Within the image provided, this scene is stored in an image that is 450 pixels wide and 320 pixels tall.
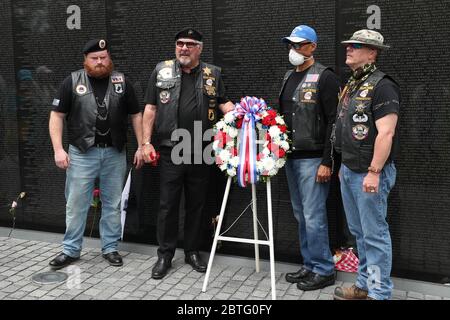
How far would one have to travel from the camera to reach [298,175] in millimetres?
4707

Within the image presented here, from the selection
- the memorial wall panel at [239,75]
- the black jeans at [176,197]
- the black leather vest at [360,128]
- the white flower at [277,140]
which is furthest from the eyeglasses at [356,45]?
the black jeans at [176,197]

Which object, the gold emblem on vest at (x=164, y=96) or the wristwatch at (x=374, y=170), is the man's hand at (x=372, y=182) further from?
the gold emblem on vest at (x=164, y=96)

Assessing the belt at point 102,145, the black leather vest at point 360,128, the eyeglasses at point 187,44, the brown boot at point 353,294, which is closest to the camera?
the black leather vest at point 360,128

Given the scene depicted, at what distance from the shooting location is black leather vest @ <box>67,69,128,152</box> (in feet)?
16.9

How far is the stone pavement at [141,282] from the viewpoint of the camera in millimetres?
4531

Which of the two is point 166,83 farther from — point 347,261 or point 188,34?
point 347,261

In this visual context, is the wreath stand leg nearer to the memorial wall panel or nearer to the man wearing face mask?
the man wearing face mask

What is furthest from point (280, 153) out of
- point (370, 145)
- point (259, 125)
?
point (370, 145)

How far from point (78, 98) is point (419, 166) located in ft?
10.7

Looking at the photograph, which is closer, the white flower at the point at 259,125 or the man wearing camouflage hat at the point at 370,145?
the man wearing camouflage hat at the point at 370,145

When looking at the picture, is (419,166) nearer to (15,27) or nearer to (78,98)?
(78,98)

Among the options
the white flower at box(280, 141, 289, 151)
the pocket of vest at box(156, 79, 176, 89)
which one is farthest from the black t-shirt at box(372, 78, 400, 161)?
the pocket of vest at box(156, 79, 176, 89)

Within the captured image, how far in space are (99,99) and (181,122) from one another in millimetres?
898

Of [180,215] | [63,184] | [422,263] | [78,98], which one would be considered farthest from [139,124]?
[422,263]
